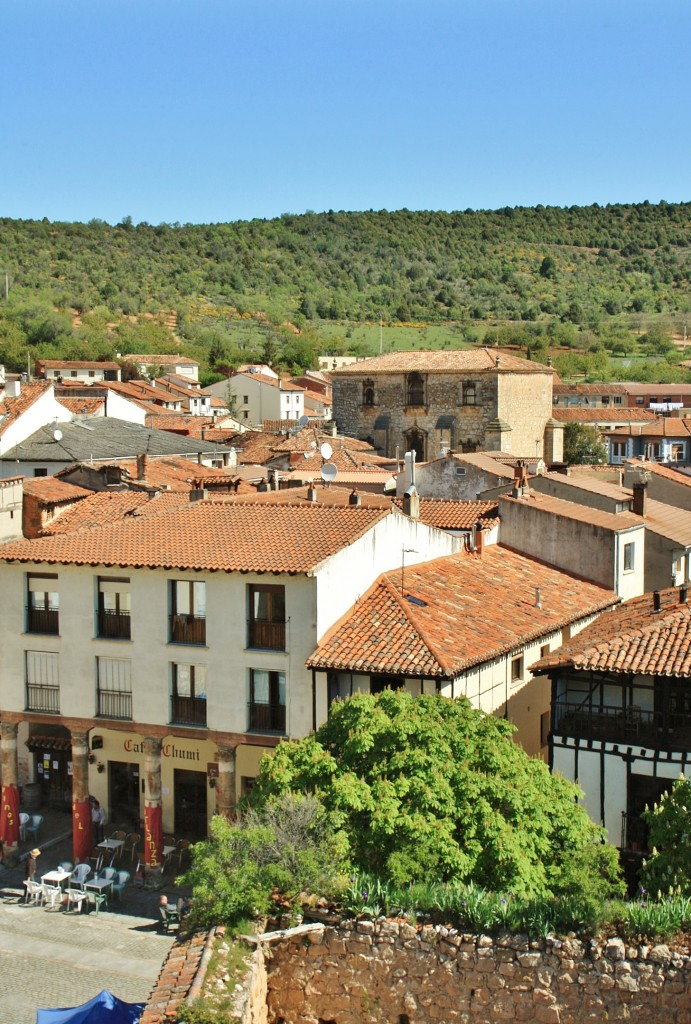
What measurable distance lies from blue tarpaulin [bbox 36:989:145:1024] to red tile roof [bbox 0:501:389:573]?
329 inches

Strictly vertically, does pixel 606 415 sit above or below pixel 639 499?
below

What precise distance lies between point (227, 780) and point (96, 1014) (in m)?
7.50

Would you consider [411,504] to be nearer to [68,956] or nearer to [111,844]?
[111,844]

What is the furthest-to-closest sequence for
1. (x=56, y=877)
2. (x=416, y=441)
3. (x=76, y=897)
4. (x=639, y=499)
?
(x=416, y=441), (x=639, y=499), (x=56, y=877), (x=76, y=897)

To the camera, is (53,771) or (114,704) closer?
(114,704)

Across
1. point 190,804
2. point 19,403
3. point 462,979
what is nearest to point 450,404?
point 19,403

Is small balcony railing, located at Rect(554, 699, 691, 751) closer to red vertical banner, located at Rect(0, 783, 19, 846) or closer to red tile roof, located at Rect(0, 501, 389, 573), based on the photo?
red tile roof, located at Rect(0, 501, 389, 573)

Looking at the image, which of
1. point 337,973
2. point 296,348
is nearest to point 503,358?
point 337,973

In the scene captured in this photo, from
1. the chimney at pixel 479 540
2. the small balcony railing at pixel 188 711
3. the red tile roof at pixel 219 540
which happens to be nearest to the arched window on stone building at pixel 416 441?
the chimney at pixel 479 540

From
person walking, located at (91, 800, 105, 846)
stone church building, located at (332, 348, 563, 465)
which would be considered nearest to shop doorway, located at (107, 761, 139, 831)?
person walking, located at (91, 800, 105, 846)

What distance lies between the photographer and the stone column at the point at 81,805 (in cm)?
2534

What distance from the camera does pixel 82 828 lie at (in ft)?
83.5

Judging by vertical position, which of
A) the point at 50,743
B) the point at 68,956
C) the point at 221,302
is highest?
the point at 221,302

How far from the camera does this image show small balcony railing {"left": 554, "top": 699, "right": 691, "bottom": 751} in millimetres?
20656
